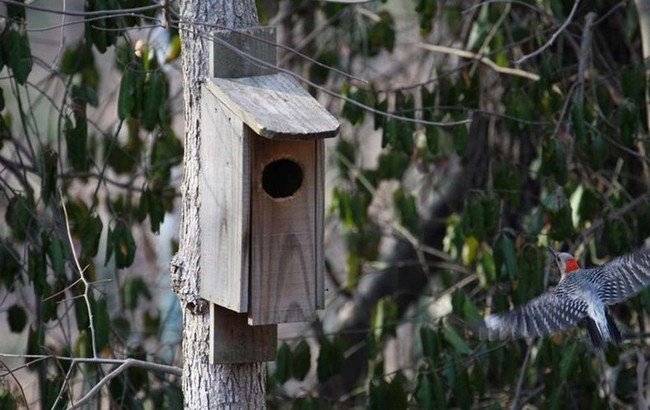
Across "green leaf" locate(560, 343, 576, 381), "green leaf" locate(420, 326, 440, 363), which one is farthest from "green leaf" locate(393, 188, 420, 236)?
"green leaf" locate(560, 343, 576, 381)

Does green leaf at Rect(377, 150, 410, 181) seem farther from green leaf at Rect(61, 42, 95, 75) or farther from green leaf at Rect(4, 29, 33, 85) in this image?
green leaf at Rect(4, 29, 33, 85)

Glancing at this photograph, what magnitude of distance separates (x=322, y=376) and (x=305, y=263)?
1.87m

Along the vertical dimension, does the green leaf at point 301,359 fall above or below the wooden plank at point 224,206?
below

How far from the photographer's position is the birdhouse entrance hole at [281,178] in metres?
3.34

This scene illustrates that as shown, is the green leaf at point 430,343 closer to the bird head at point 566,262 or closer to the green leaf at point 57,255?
the bird head at point 566,262

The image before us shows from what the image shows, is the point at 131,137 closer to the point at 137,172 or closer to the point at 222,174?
the point at 137,172

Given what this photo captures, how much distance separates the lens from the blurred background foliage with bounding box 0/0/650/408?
4445 mm

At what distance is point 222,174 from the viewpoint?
3.29 m

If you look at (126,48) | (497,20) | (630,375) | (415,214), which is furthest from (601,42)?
(126,48)

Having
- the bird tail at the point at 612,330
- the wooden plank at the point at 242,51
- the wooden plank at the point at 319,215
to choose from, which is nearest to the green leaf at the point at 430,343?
the bird tail at the point at 612,330

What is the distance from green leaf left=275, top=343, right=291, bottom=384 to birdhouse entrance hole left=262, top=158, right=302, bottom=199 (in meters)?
1.69

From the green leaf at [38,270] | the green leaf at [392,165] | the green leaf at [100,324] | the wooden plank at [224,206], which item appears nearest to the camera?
the wooden plank at [224,206]

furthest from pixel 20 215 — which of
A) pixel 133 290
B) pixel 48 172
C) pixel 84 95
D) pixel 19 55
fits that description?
pixel 133 290

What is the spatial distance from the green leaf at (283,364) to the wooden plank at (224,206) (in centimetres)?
163
